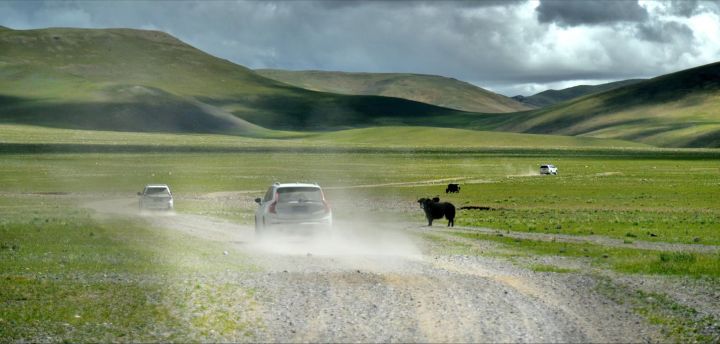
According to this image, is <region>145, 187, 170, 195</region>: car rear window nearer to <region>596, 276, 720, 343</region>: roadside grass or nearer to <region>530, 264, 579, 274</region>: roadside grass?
<region>530, 264, 579, 274</region>: roadside grass

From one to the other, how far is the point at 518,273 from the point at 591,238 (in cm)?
1261

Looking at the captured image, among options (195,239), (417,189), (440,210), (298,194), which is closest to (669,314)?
(298,194)

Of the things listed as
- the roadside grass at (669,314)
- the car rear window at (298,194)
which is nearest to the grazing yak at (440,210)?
the car rear window at (298,194)

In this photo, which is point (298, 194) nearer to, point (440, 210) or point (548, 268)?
point (548, 268)

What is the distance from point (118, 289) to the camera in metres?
20.6

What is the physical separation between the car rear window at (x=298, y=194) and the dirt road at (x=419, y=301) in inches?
58.4

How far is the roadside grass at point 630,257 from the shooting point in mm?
24438

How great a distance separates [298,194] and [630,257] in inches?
451

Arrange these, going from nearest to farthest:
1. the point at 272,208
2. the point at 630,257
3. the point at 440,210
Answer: the point at 630,257
the point at 272,208
the point at 440,210

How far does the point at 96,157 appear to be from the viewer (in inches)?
5507

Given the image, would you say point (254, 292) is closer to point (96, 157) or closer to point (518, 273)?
point (518, 273)

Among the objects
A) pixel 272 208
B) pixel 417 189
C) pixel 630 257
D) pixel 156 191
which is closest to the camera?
pixel 630 257

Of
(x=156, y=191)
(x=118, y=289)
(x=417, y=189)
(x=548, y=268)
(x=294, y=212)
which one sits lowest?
(x=417, y=189)

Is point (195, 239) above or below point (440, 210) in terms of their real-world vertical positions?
below
